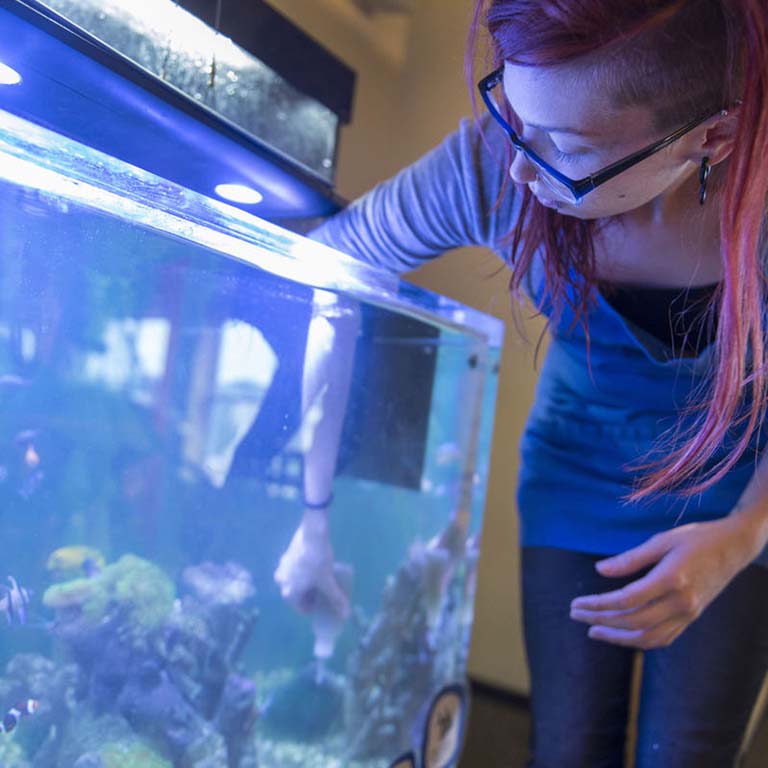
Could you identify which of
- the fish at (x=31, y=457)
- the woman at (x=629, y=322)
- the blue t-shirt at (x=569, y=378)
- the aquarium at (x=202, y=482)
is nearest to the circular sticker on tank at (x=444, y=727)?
the aquarium at (x=202, y=482)

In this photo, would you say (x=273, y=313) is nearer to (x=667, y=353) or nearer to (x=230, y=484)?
(x=230, y=484)

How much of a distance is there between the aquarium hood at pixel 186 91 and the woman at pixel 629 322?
135 millimetres

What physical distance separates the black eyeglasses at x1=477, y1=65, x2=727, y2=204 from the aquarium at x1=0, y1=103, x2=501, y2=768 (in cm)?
26

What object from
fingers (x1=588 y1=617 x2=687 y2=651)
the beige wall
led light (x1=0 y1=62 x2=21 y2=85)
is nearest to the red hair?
fingers (x1=588 y1=617 x2=687 y2=651)

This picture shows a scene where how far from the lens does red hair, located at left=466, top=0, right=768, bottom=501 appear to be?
0.58m

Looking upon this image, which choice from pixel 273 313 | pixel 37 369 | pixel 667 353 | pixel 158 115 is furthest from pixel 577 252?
pixel 37 369

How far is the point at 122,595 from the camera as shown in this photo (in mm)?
737

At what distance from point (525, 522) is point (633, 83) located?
62 cm

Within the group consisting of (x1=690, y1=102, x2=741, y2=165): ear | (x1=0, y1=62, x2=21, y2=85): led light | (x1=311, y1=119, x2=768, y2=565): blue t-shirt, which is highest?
(x1=690, y1=102, x2=741, y2=165): ear

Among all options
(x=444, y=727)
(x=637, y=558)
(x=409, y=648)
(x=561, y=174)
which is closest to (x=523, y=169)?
(x=561, y=174)

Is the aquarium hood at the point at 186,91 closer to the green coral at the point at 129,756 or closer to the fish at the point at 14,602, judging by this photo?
the fish at the point at 14,602

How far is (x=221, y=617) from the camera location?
2.77 ft

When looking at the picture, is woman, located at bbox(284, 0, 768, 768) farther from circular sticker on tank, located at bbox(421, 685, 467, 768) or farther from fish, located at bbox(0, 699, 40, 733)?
fish, located at bbox(0, 699, 40, 733)

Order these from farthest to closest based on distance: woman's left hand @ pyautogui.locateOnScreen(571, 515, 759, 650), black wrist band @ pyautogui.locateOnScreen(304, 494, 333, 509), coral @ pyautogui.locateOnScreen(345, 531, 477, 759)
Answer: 1. coral @ pyautogui.locateOnScreen(345, 531, 477, 759)
2. black wrist band @ pyautogui.locateOnScreen(304, 494, 333, 509)
3. woman's left hand @ pyautogui.locateOnScreen(571, 515, 759, 650)
